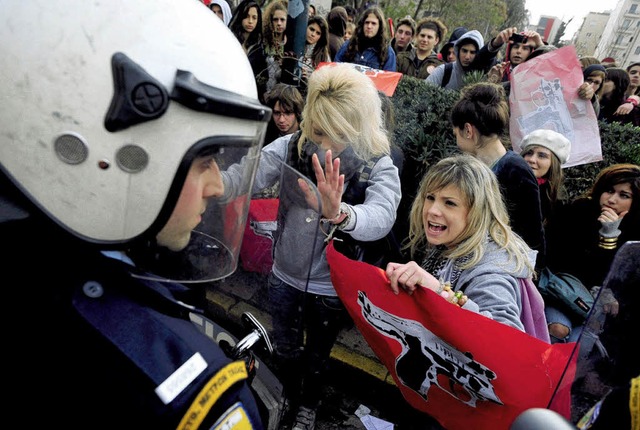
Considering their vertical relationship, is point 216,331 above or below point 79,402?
below

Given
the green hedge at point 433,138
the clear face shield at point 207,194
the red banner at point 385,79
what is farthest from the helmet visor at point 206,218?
the red banner at point 385,79

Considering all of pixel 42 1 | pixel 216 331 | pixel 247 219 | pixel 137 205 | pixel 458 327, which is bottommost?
pixel 216 331

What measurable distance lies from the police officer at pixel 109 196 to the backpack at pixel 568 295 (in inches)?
94.4

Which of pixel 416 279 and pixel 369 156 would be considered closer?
pixel 416 279

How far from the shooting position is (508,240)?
1876mm

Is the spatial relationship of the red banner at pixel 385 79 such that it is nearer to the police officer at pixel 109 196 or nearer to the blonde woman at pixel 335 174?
the blonde woman at pixel 335 174

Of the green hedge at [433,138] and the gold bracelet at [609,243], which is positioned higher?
the green hedge at [433,138]

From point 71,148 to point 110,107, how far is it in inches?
5.3

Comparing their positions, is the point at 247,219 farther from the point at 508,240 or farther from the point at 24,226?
the point at 508,240

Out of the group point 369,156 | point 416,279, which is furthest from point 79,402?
point 369,156

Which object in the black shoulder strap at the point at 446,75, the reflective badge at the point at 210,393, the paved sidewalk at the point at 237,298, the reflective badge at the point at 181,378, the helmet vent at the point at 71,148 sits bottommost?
the paved sidewalk at the point at 237,298

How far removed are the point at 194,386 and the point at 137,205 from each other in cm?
46

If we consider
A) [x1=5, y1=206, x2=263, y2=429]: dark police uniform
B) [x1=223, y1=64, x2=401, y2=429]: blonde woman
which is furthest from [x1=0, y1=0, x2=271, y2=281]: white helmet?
[x1=223, y1=64, x2=401, y2=429]: blonde woman

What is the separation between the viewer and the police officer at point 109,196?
0.84m
